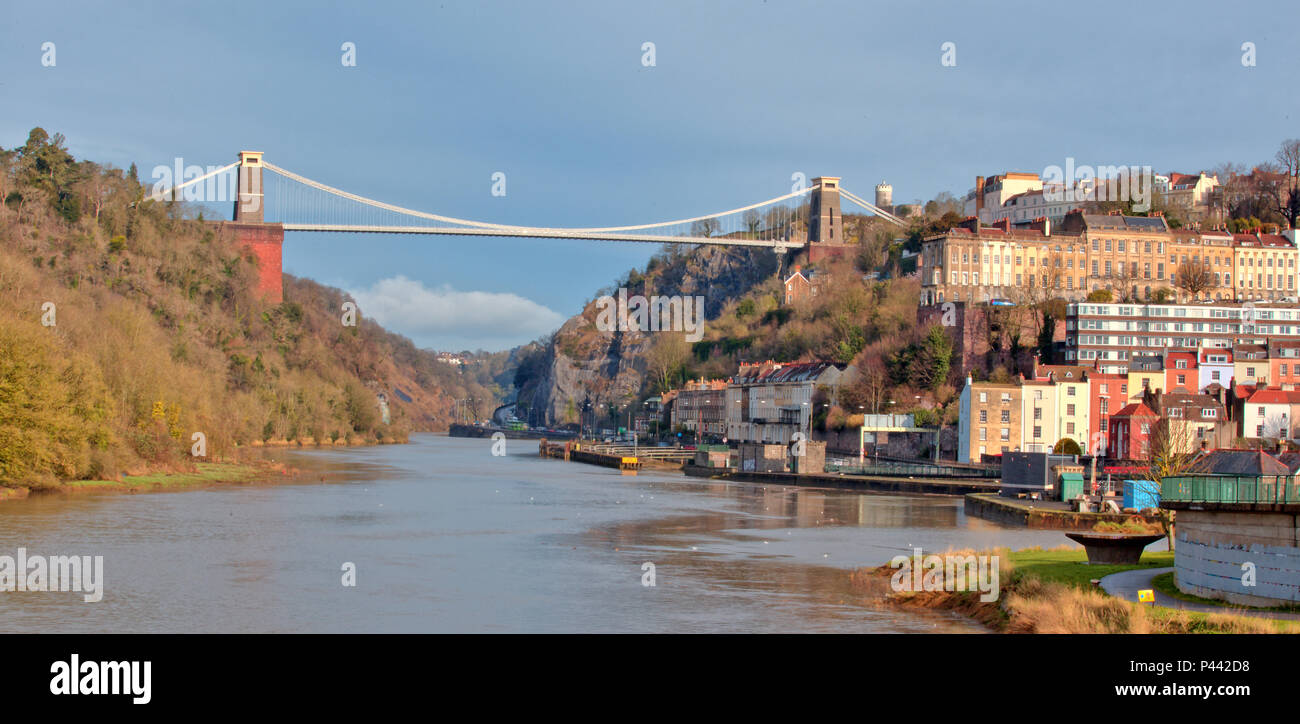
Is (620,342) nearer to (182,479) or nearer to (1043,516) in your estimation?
(182,479)

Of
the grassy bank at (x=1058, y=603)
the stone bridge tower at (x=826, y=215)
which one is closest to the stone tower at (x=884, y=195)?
the stone bridge tower at (x=826, y=215)

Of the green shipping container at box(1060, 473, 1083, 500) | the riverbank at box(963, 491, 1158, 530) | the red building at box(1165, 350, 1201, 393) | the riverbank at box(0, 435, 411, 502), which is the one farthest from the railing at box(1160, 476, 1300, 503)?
the red building at box(1165, 350, 1201, 393)

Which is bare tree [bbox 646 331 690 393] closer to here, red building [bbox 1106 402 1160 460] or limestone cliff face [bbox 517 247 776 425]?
limestone cliff face [bbox 517 247 776 425]

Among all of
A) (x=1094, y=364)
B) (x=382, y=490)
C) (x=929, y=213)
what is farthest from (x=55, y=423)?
(x=929, y=213)

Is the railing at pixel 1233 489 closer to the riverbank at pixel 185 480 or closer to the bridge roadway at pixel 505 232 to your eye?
the riverbank at pixel 185 480

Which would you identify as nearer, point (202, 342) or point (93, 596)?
point (93, 596)
